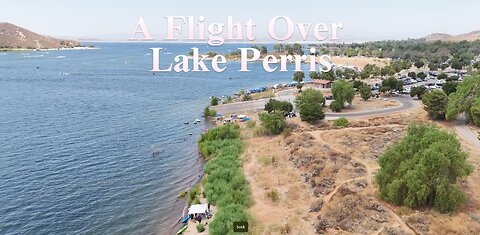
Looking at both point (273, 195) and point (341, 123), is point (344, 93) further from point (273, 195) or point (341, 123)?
point (273, 195)

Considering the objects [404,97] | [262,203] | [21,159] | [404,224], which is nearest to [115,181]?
[21,159]

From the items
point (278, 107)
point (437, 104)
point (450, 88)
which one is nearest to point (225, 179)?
point (278, 107)

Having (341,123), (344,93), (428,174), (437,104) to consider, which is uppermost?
(344,93)

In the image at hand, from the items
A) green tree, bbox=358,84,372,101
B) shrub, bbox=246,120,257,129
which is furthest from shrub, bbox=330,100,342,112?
shrub, bbox=246,120,257,129

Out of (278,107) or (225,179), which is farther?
(278,107)

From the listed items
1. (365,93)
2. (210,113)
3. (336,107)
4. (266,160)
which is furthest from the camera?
(365,93)
